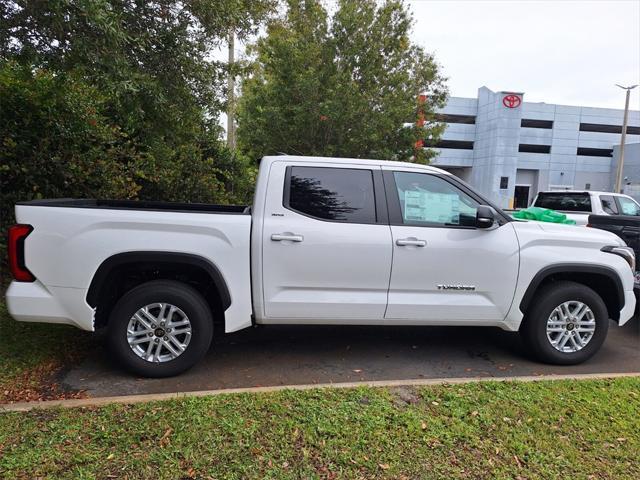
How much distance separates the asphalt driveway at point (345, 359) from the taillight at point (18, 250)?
3.01 feet

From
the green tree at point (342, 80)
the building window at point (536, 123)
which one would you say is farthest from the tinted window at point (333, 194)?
the building window at point (536, 123)

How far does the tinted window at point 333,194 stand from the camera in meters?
4.15

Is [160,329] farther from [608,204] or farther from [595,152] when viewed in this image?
[595,152]

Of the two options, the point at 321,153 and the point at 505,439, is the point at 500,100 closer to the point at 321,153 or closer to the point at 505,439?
the point at 321,153

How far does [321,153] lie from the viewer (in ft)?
41.6

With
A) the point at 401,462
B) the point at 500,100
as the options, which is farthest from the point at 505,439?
the point at 500,100

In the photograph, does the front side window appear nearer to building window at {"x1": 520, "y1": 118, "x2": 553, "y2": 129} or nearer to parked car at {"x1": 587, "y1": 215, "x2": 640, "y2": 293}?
parked car at {"x1": 587, "y1": 215, "x2": 640, "y2": 293}

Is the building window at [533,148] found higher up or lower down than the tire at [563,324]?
higher up

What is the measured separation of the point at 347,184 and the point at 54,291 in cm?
256

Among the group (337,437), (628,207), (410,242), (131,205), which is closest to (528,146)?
(628,207)

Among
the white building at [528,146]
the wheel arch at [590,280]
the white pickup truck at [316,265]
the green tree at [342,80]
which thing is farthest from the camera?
the white building at [528,146]

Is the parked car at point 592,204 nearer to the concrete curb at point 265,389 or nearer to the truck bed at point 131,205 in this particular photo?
the concrete curb at point 265,389

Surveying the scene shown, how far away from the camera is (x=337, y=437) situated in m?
2.99

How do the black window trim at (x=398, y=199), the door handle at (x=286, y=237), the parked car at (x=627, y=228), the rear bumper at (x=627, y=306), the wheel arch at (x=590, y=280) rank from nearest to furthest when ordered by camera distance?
the door handle at (x=286, y=237)
the black window trim at (x=398, y=199)
the wheel arch at (x=590, y=280)
the rear bumper at (x=627, y=306)
the parked car at (x=627, y=228)
